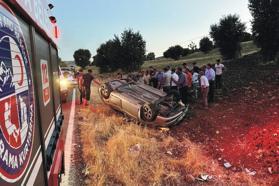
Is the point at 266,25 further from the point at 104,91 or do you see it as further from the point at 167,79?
the point at 104,91

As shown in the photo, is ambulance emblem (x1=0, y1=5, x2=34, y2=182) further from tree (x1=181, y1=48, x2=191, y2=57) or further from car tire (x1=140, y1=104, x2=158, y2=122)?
tree (x1=181, y1=48, x2=191, y2=57)

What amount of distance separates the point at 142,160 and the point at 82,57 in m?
90.1

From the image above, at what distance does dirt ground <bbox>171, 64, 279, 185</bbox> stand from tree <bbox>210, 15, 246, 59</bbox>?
45.8 ft

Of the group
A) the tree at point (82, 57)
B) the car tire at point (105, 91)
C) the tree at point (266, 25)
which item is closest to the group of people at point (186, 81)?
the car tire at point (105, 91)

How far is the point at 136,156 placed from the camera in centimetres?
867

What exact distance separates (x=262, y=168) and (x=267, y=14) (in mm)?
16845

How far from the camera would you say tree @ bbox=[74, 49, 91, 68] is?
96250 mm

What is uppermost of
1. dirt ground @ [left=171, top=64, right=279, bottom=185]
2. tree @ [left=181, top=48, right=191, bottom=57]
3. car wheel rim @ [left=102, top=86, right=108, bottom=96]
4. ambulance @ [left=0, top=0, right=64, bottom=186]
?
tree @ [left=181, top=48, right=191, bottom=57]

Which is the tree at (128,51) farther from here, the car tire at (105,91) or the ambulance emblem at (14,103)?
the ambulance emblem at (14,103)

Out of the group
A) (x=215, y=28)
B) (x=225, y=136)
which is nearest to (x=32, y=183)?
(x=225, y=136)

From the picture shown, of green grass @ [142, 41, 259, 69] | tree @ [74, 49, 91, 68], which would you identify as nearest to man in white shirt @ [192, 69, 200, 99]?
green grass @ [142, 41, 259, 69]

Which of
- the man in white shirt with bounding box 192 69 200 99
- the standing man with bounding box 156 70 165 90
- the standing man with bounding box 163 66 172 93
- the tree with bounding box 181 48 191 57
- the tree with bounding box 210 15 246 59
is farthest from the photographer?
the tree with bounding box 181 48 191 57

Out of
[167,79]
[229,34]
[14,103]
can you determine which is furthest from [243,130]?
[229,34]

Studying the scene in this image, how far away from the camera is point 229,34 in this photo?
3158 cm
